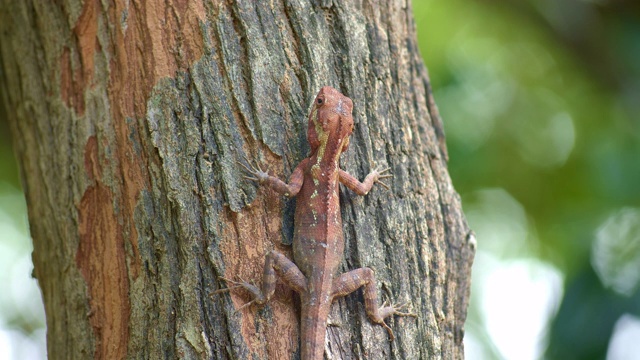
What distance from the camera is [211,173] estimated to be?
4.15 meters

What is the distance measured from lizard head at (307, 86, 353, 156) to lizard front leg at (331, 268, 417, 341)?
3.12 ft

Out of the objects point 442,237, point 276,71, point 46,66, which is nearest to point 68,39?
point 46,66

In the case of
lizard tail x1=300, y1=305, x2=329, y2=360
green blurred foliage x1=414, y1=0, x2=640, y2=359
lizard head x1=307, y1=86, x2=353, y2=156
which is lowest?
lizard tail x1=300, y1=305, x2=329, y2=360

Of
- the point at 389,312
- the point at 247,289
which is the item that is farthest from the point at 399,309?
the point at 247,289

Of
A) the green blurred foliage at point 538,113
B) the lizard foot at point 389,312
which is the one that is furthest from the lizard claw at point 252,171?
the green blurred foliage at point 538,113

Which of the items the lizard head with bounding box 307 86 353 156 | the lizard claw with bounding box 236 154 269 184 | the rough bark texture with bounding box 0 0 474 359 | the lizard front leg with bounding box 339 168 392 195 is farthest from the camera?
the lizard front leg with bounding box 339 168 392 195

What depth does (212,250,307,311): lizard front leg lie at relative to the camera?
4012 millimetres

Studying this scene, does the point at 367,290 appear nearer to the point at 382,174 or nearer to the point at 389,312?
the point at 389,312

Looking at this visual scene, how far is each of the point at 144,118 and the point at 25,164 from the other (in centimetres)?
167

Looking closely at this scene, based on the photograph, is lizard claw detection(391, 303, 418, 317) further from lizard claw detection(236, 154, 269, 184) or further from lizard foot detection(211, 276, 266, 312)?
lizard claw detection(236, 154, 269, 184)

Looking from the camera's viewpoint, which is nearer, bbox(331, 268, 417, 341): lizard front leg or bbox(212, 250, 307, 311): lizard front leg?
bbox(212, 250, 307, 311): lizard front leg

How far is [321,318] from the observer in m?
4.14

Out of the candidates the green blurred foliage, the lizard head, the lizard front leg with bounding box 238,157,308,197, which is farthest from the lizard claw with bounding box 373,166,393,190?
the green blurred foliage

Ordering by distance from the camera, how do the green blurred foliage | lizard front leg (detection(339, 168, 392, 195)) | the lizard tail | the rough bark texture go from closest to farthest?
the lizard tail
the rough bark texture
lizard front leg (detection(339, 168, 392, 195))
the green blurred foliage
